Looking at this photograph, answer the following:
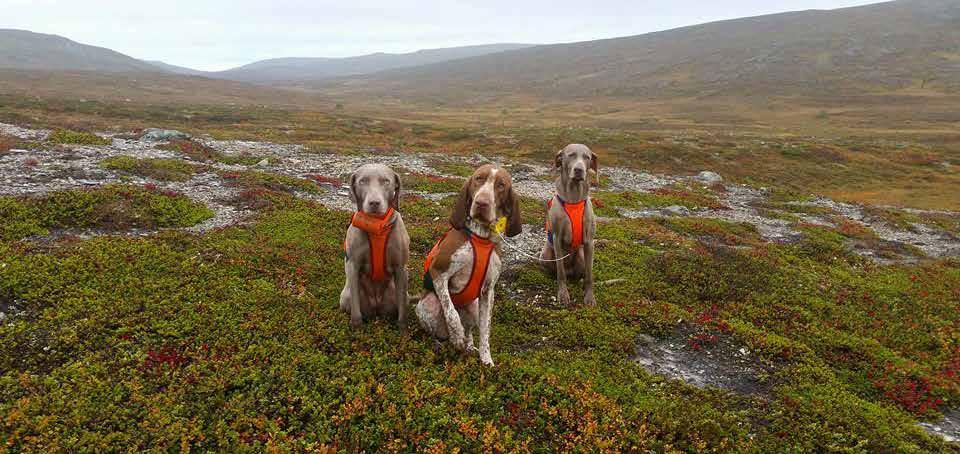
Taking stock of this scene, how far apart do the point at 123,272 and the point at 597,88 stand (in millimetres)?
187757

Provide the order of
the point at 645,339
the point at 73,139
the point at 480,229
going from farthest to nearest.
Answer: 1. the point at 73,139
2. the point at 645,339
3. the point at 480,229

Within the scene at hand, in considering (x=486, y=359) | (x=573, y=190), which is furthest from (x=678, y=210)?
(x=486, y=359)

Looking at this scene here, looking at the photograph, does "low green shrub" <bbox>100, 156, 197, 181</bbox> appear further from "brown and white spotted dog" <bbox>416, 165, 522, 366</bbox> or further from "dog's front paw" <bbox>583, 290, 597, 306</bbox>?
"dog's front paw" <bbox>583, 290, 597, 306</bbox>

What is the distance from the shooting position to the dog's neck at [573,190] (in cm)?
973

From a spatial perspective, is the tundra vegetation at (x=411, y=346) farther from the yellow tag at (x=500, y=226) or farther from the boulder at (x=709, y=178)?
the boulder at (x=709, y=178)

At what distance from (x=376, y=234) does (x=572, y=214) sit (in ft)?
14.4

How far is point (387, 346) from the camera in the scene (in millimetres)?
7141

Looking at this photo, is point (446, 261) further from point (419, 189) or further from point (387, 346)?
point (419, 189)

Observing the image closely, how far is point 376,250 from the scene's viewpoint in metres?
7.14

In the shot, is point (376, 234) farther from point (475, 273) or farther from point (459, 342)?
point (459, 342)

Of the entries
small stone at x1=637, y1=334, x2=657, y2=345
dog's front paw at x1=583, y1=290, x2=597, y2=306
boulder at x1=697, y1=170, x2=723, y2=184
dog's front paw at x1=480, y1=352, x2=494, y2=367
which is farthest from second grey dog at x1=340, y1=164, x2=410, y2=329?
boulder at x1=697, y1=170, x2=723, y2=184

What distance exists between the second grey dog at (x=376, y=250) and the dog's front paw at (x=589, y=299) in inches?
166

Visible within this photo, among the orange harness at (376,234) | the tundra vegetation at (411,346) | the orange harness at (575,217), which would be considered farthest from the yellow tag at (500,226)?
the orange harness at (575,217)

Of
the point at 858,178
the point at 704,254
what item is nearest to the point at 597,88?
the point at 858,178
